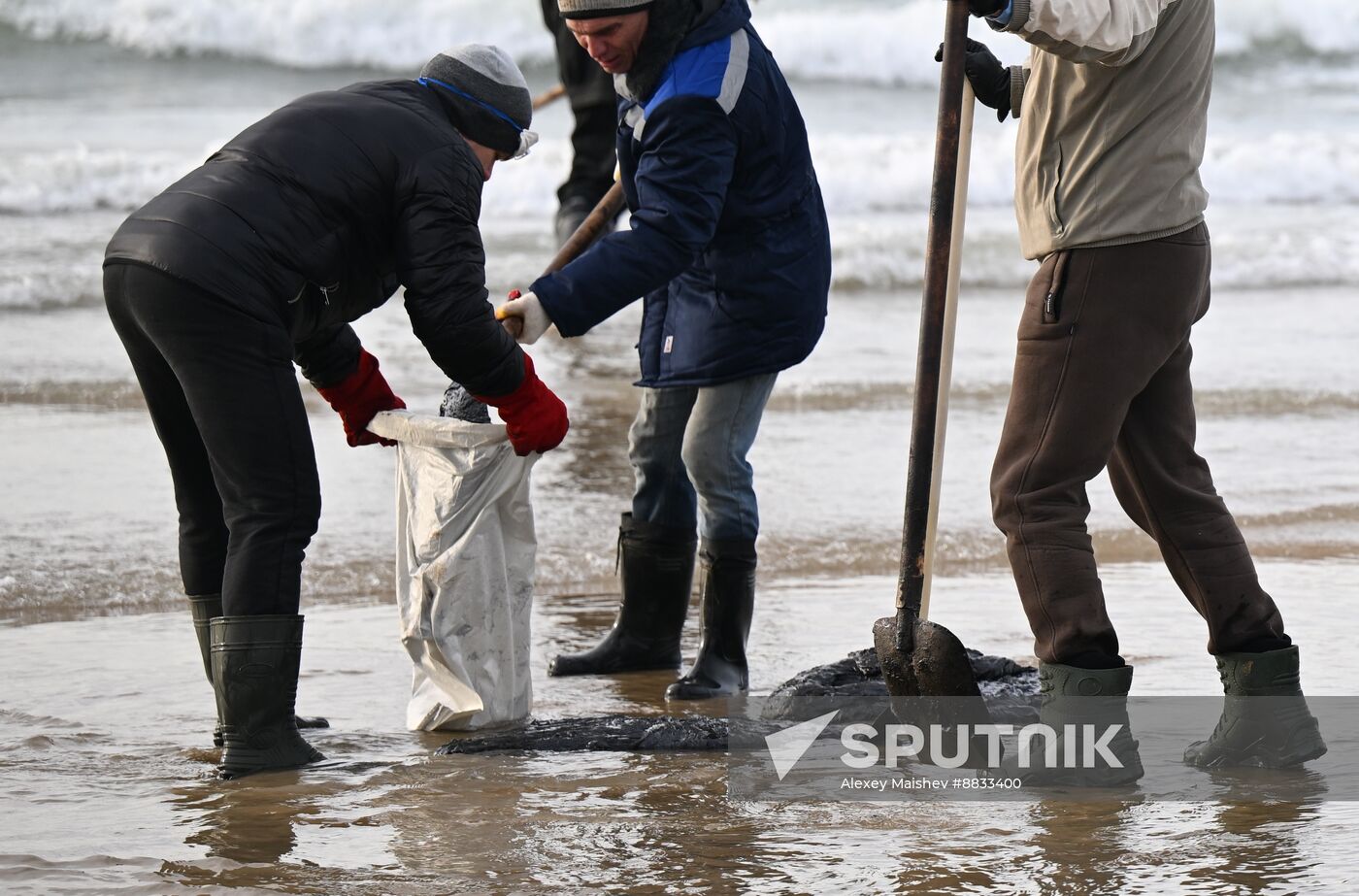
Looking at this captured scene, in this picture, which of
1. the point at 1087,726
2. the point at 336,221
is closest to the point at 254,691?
A: the point at 336,221

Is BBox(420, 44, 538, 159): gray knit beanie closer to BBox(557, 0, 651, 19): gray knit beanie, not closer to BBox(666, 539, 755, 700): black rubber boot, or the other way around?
BBox(557, 0, 651, 19): gray knit beanie

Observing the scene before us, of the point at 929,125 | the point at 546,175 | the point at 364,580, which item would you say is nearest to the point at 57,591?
the point at 364,580

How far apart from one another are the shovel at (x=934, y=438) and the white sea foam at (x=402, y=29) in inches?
773

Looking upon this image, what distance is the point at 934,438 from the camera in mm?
3256

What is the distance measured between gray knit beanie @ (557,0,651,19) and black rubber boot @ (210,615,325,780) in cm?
136

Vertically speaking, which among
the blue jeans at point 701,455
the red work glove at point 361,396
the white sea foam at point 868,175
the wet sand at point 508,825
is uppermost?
the white sea foam at point 868,175

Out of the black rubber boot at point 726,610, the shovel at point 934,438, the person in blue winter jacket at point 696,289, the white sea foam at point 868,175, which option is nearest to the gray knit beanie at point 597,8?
the person in blue winter jacket at point 696,289

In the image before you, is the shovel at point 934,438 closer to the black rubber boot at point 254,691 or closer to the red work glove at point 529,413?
the red work glove at point 529,413

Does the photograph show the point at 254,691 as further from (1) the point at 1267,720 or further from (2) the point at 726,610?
(1) the point at 1267,720

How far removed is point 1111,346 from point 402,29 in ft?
71.8

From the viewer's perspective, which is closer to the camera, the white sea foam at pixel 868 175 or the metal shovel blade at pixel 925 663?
the metal shovel blade at pixel 925 663

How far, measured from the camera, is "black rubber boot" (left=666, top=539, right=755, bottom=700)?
13.4ft

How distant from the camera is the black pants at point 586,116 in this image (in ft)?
30.7

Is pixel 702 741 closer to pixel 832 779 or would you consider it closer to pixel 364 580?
pixel 832 779
